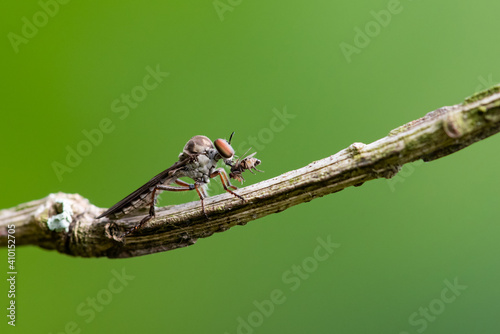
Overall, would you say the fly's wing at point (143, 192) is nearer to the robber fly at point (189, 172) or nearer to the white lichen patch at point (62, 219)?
the robber fly at point (189, 172)

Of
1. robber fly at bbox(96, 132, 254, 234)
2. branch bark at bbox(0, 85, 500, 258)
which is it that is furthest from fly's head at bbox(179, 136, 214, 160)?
branch bark at bbox(0, 85, 500, 258)

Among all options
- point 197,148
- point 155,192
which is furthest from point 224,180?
point 155,192

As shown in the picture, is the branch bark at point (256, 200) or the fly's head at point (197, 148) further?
the fly's head at point (197, 148)

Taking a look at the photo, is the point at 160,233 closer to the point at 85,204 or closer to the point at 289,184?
the point at 85,204

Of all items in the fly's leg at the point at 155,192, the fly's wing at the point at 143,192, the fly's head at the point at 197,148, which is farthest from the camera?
the fly's head at the point at 197,148

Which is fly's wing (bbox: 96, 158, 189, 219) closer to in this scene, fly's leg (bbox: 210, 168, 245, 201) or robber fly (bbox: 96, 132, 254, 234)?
robber fly (bbox: 96, 132, 254, 234)

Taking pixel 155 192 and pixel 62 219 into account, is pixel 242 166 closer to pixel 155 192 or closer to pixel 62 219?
pixel 155 192

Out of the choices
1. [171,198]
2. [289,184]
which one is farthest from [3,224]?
[289,184]

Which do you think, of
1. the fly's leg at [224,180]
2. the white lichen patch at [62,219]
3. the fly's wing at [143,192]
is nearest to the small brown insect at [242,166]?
the fly's leg at [224,180]
